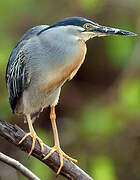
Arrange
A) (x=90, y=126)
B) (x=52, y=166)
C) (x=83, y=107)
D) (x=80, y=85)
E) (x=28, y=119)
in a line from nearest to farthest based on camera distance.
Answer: (x=52, y=166) → (x=28, y=119) → (x=90, y=126) → (x=83, y=107) → (x=80, y=85)

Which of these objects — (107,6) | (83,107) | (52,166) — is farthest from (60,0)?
(52,166)

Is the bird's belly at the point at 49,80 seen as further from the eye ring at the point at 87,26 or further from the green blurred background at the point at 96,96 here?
the green blurred background at the point at 96,96

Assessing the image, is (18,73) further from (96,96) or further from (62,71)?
(96,96)

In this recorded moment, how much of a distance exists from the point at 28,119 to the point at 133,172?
2.09 m

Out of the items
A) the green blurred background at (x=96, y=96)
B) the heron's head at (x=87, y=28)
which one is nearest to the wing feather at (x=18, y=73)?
the heron's head at (x=87, y=28)

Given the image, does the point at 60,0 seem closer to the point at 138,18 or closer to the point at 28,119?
the point at 138,18

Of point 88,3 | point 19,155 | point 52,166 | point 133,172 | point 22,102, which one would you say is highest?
point 88,3

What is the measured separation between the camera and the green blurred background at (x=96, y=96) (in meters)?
4.05

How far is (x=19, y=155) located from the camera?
4.24 meters

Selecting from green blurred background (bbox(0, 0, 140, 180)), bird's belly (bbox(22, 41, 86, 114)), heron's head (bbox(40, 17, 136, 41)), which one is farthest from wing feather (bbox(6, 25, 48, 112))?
green blurred background (bbox(0, 0, 140, 180))

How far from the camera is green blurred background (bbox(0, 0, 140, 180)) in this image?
4.05 m

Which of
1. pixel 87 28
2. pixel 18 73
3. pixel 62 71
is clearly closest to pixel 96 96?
pixel 18 73

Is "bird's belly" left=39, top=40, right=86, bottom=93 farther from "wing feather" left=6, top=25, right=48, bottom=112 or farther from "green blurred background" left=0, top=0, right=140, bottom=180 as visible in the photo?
"green blurred background" left=0, top=0, right=140, bottom=180

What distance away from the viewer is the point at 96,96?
14.7ft
